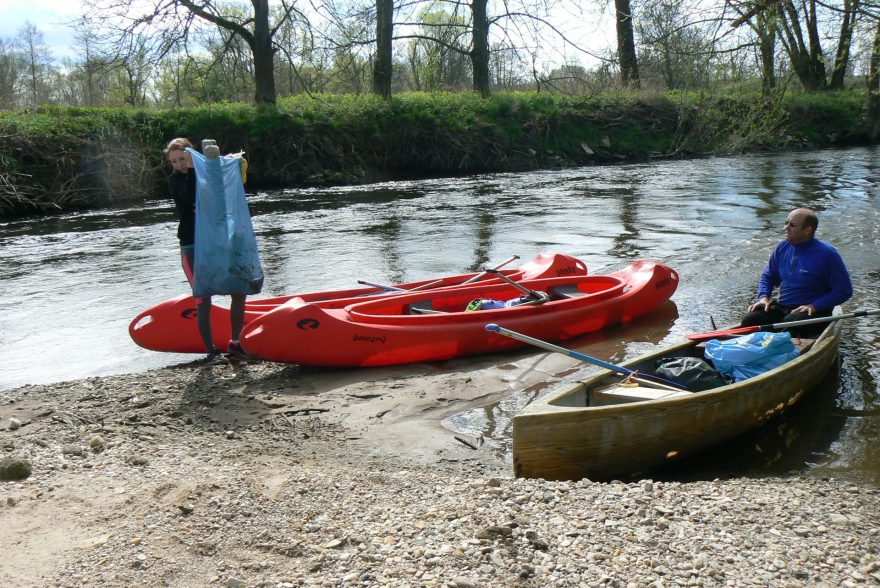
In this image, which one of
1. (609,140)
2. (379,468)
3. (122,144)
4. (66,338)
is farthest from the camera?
(609,140)

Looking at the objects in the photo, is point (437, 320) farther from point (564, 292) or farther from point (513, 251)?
point (513, 251)

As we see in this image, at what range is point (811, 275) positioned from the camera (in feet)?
18.5

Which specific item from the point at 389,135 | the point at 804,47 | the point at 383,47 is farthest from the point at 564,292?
the point at 383,47

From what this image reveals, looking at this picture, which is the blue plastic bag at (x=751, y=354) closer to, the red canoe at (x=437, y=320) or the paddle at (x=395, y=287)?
the red canoe at (x=437, y=320)

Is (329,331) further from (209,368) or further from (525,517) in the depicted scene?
(525,517)

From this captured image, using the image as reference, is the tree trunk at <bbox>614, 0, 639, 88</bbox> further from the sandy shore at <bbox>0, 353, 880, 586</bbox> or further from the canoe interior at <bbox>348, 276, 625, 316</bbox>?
the sandy shore at <bbox>0, 353, 880, 586</bbox>

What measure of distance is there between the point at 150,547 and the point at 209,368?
2897mm

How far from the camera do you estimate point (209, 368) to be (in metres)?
5.86

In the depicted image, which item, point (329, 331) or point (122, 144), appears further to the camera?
point (122, 144)

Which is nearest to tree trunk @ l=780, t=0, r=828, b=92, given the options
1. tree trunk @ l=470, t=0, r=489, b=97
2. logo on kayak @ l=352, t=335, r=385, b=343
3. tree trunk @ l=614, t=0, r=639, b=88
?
logo on kayak @ l=352, t=335, r=385, b=343

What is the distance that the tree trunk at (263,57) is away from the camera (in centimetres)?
1878

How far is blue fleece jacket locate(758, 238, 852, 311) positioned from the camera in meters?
5.53

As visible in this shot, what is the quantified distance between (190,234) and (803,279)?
4543mm

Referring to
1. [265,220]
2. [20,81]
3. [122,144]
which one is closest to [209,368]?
[265,220]
